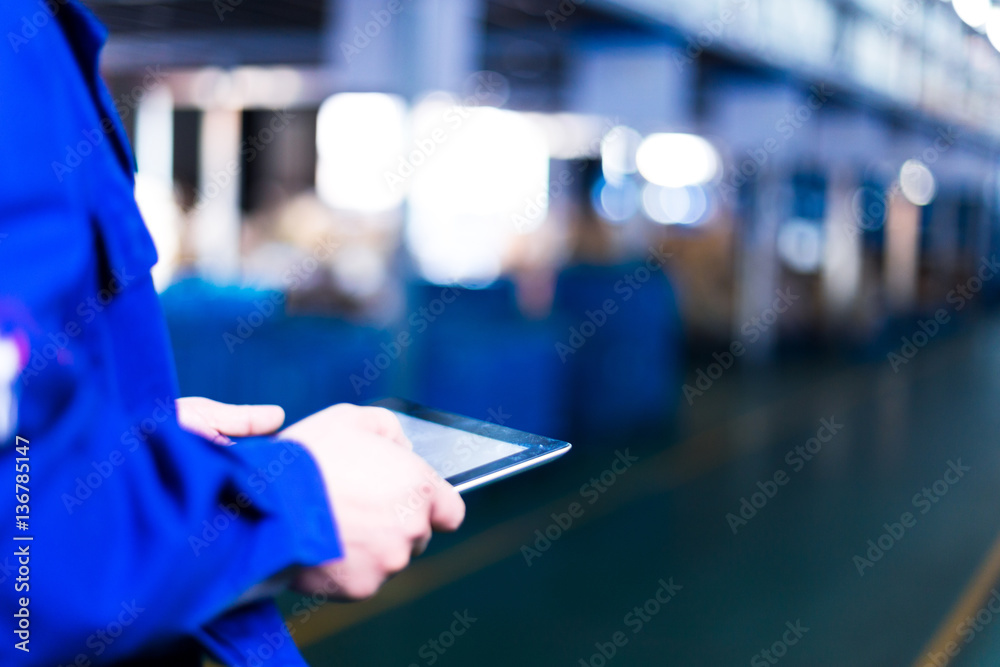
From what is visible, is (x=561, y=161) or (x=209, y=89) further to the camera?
(x=561, y=161)

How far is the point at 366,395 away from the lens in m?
5.67

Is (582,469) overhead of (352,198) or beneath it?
beneath

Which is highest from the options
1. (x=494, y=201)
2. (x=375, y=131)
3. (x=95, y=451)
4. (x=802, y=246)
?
(x=375, y=131)

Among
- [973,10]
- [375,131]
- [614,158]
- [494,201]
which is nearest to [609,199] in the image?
[614,158]

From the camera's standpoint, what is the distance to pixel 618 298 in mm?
8070

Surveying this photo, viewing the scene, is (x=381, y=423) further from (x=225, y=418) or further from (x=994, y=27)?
(x=994, y=27)

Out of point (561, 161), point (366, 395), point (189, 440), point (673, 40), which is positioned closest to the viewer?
point (189, 440)

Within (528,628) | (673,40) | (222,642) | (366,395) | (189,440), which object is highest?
(673,40)

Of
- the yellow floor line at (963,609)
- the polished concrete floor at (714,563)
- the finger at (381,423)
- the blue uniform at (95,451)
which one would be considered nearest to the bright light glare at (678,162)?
the polished concrete floor at (714,563)

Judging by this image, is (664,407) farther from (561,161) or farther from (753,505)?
(561,161)

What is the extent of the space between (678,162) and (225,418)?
1696cm

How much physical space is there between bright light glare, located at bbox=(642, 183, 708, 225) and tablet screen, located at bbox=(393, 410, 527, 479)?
16.9 metres

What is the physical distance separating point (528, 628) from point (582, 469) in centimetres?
264

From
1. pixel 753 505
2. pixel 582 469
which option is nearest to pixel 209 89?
pixel 582 469
